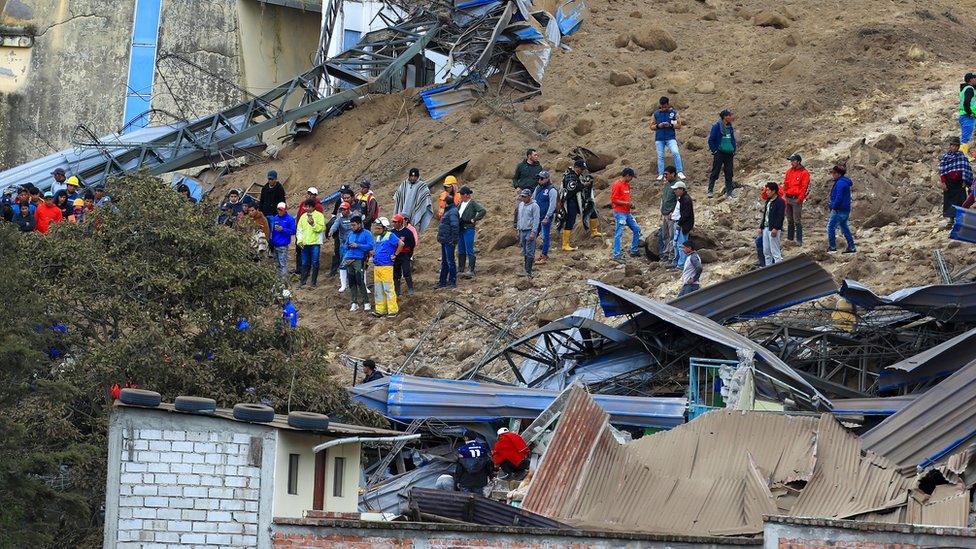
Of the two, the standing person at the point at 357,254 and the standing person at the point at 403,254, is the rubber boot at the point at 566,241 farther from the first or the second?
the standing person at the point at 357,254

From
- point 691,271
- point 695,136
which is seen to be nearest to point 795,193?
point 691,271

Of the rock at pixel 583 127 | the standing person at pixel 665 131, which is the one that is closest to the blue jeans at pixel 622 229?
the standing person at pixel 665 131

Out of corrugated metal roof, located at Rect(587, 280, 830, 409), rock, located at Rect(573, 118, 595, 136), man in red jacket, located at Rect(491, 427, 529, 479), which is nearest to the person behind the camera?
man in red jacket, located at Rect(491, 427, 529, 479)

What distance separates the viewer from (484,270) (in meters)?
27.9

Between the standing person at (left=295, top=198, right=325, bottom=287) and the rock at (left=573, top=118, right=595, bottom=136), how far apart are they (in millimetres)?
6239

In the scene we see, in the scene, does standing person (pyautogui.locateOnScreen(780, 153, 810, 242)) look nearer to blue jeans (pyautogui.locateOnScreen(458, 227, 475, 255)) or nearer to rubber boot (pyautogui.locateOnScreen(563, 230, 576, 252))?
rubber boot (pyautogui.locateOnScreen(563, 230, 576, 252))

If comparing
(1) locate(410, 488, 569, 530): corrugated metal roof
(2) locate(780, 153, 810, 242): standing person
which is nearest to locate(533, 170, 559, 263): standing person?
(2) locate(780, 153, 810, 242): standing person

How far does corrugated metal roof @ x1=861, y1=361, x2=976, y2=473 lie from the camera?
19.1 metres

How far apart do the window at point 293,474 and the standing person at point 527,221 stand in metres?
10.4

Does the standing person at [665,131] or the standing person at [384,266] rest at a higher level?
the standing person at [665,131]

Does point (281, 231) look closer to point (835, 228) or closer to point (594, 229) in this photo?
point (594, 229)

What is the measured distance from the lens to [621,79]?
3369 centimetres

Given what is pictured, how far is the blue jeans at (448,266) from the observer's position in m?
27.0

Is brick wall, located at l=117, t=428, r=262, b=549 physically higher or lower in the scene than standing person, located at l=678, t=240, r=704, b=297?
lower
